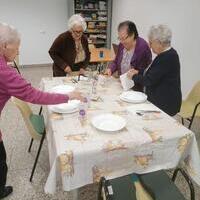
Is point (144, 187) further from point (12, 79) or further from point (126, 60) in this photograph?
point (126, 60)

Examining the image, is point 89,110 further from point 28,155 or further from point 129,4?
point 129,4

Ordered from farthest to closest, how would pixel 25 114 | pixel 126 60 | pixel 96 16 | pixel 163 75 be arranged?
pixel 96 16
pixel 126 60
pixel 163 75
pixel 25 114

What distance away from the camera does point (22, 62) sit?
19.9 feet

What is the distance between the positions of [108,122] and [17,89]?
606 mm

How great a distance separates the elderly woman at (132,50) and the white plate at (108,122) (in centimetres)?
77

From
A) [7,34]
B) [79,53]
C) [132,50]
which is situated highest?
[7,34]

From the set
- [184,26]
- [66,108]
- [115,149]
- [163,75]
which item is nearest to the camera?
[115,149]

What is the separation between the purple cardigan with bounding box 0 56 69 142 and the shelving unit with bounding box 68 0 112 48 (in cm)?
462

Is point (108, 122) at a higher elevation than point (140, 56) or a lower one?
lower

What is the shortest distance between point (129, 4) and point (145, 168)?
4458 mm

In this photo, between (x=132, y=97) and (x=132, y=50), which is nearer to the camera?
(x=132, y=97)

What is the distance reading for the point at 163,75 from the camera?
1970 mm

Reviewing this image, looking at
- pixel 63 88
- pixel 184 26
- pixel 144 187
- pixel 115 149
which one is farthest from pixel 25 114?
pixel 184 26

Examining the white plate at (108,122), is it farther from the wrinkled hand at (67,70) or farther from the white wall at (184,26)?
the white wall at (184,26)
